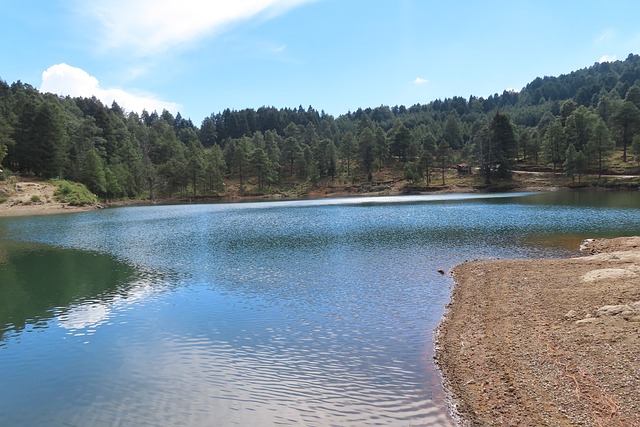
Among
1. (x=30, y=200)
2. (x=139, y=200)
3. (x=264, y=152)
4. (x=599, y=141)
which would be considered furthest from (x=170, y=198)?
(x=599, y=141)

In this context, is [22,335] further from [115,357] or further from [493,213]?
[493,213]

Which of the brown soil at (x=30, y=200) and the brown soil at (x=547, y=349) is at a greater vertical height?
the brown soil at (x=30, y=200)

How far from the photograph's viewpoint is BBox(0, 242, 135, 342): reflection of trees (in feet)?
70.0

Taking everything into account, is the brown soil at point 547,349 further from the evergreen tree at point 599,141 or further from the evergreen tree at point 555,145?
the evergreen tree at point 555,145

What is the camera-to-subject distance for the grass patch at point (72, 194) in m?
94.8

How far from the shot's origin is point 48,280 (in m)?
27.9

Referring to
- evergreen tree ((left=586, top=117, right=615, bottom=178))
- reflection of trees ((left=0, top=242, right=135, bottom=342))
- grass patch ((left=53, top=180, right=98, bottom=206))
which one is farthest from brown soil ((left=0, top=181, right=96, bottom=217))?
evergreen tree ((left=586, top=117, right=615, bottom=178))

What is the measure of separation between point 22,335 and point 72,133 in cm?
12327

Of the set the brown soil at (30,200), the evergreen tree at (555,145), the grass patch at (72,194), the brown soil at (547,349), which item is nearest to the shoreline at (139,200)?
the brown soil at (30,200)

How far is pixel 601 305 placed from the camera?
15172 millimetres

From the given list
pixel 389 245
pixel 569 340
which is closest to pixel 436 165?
pixel 389 245

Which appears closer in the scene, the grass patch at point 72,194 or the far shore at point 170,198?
the far shore at point 170,198

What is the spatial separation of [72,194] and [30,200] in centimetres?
1092

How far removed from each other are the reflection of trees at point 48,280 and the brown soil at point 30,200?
167 feet
